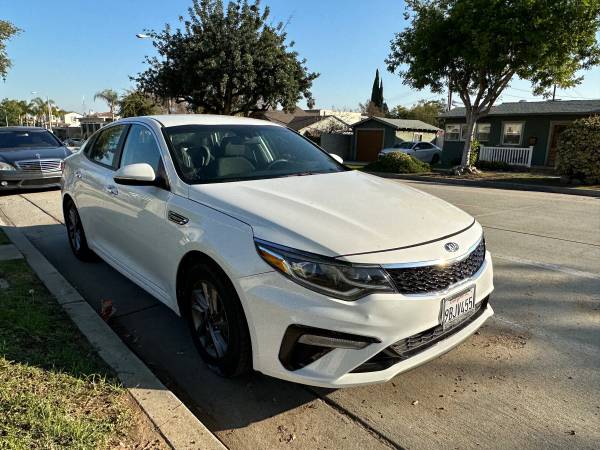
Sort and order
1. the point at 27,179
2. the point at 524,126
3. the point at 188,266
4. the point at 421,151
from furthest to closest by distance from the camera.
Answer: the point at 421,151 → the point at 524,126 → the point at 27,179 → the point at 188,266

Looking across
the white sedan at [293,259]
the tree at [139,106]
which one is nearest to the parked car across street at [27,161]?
the white sedan at [293,259]

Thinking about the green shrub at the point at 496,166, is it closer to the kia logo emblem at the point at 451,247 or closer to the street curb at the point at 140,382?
the kia logo emblem at the point at 451,247

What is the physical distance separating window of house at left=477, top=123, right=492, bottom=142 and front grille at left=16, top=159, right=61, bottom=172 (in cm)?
2278

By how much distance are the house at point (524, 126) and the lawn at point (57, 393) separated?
24.4 metres

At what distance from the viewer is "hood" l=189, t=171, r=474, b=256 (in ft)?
7.86

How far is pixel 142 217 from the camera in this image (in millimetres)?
3475

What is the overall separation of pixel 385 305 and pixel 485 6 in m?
16.3

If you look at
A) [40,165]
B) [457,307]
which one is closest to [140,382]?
[457,307]

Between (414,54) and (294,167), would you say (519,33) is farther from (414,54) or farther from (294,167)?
(294,167)

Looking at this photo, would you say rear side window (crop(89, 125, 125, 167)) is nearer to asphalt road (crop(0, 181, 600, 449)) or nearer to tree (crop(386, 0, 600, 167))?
asphalt road (crop(0, 181, 600, 449))

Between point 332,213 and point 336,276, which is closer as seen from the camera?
point 336,276

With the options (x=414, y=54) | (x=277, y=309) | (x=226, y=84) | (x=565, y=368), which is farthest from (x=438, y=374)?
(x=226, y=84)

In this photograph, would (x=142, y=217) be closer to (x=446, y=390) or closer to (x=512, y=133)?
(x=446, y=390)

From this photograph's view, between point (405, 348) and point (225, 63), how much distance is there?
22008mm
